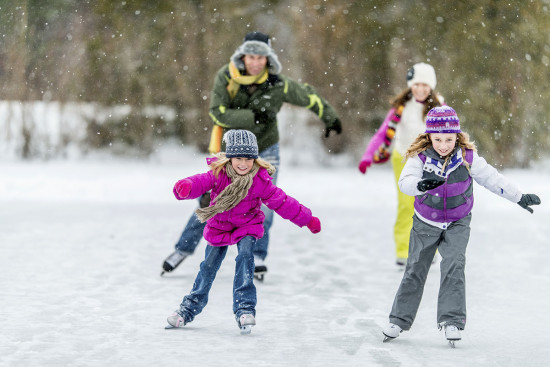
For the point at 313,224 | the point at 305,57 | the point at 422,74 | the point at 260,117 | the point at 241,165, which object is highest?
the point at 305,57

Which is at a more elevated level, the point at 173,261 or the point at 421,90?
the point at 421,90

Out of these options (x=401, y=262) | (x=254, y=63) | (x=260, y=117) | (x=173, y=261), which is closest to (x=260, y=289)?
(x=173, y=261)

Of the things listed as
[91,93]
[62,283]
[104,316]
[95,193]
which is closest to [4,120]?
[91,93]

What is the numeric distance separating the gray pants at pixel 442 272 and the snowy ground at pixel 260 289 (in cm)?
17

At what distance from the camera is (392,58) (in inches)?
554

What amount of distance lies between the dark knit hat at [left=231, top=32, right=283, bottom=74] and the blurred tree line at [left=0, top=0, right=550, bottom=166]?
7153 mm

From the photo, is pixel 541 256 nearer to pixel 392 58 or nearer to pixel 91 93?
pixel 392 58

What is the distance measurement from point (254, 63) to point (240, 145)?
1849mm

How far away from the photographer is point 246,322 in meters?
5.14

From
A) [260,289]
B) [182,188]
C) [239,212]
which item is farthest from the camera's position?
[260,289]

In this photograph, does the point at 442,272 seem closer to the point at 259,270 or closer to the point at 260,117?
the point at 259,270

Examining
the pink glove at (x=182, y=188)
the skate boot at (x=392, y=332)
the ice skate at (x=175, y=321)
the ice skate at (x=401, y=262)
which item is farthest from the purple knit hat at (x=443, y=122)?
the ice skate at (x=401, y=262)

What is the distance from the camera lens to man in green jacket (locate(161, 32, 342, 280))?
6.80 m

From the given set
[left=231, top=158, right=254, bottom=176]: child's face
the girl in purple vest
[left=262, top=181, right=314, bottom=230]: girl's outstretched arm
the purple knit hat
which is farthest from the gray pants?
[left=231, top=158, right=254, bottom=176]: child's face
